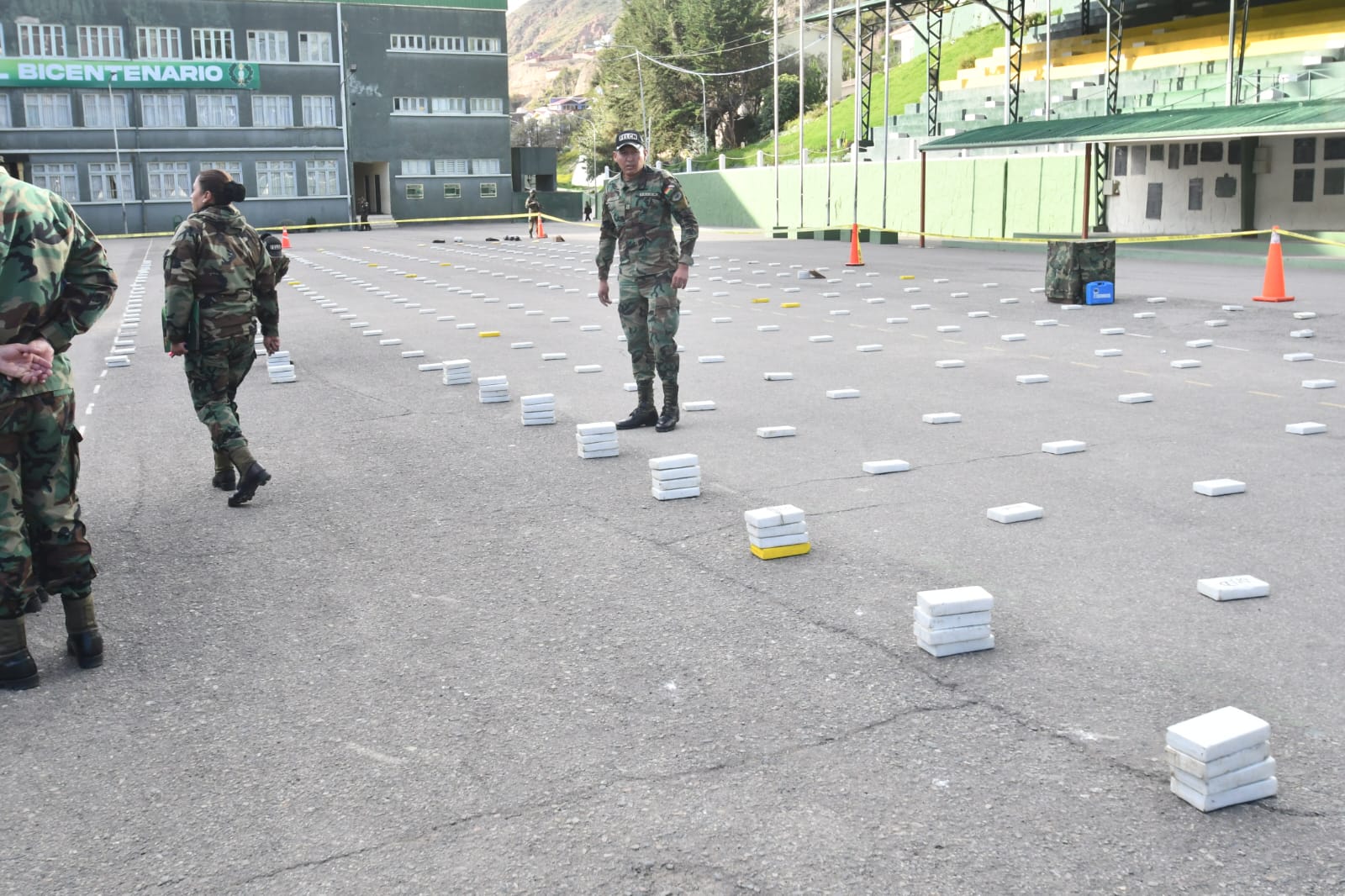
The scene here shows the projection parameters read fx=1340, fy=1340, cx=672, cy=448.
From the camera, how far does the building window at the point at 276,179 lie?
69.3m

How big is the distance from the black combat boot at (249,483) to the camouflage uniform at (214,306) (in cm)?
5

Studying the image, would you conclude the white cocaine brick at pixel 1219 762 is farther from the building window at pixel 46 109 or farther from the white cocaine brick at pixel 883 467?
the building window at pixel 46 109

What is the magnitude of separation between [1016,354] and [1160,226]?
2228 centimetres

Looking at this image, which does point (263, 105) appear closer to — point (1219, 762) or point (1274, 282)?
point (1274, 282)

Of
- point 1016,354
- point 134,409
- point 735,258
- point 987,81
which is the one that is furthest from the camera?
point 987,81

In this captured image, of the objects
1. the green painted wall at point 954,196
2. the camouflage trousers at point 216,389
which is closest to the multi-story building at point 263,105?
the green painted wall at point 954,196

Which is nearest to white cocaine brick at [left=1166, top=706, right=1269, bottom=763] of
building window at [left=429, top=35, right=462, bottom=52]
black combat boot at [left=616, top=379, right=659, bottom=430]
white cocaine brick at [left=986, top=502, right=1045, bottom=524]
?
white cocaine brick at [left=986, top=502, right=1045, bottom=524]

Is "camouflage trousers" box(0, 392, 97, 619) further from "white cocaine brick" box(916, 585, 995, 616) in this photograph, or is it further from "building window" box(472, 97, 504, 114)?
"building window" box(472, 97, 504, 114)

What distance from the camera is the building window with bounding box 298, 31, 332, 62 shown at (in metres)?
70.4

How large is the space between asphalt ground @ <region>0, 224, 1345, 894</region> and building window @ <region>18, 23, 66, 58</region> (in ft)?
202

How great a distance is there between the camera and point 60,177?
64.6 meters

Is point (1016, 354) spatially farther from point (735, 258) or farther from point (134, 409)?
point (735, 258)

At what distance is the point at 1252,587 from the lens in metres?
5.56

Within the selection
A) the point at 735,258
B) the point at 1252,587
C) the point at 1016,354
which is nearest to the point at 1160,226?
the point at 735,258
